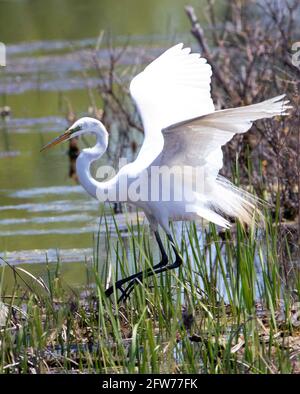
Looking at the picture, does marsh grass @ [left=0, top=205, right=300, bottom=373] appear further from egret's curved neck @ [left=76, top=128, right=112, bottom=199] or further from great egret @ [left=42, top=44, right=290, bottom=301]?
egret's curved neck @ [left=76, top=128, right=112, bottom=199]

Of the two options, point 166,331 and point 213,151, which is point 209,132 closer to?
point 213,151

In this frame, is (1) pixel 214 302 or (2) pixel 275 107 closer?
(2) pixel 275 107

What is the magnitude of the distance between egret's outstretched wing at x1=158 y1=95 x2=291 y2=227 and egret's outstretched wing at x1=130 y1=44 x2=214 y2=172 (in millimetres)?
283

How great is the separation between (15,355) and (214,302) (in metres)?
1.10

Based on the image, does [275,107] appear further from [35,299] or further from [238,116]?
[35,299]

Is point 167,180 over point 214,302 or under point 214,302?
over

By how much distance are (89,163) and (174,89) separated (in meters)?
0.65

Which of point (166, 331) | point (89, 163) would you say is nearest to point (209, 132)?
point (89, 163)

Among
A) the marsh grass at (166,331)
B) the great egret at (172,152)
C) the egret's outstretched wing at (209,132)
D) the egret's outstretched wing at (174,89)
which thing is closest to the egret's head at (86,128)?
the great egret at (172,152)

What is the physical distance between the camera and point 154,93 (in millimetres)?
5824

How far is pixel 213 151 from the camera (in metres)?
5.38

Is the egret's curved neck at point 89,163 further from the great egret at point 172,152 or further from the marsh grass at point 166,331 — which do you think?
the marsh grass at point 166,331

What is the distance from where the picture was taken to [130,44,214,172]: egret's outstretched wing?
569 centimetres
